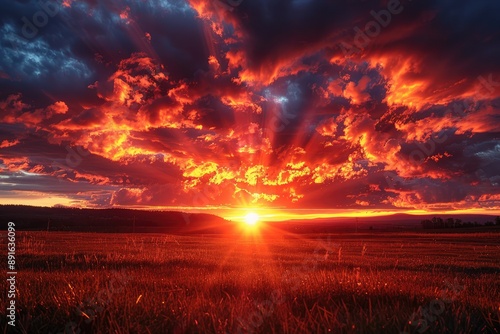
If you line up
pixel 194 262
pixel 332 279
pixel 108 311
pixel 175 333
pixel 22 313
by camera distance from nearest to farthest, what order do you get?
pixel 175 333, pixel 108 311, pixel 22 313, pixel 332 279, pixel 194 262

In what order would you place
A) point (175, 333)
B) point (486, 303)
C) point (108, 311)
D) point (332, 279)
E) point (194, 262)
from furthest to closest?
point (194, 262) < point (332, 279) < point (486, 303) < point (108, 311) < point (175, 333)

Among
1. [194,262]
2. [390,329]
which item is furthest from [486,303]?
[194,262]

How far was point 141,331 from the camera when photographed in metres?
3.91

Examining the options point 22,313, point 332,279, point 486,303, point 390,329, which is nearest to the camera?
point 390,329

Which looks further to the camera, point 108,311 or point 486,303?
point 486,303

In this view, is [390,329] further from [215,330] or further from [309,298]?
[309,298]

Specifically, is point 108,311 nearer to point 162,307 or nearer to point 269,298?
point 162,307

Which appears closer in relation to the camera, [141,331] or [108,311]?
[141,331]

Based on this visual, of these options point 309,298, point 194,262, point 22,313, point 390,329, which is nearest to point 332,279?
point 309,298

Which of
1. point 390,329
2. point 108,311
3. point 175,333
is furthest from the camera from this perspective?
point 108,311

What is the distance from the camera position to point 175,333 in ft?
12.5

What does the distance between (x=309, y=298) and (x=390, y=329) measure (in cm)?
205

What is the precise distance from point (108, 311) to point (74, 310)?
45cm

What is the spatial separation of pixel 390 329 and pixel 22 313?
430 centimetres
